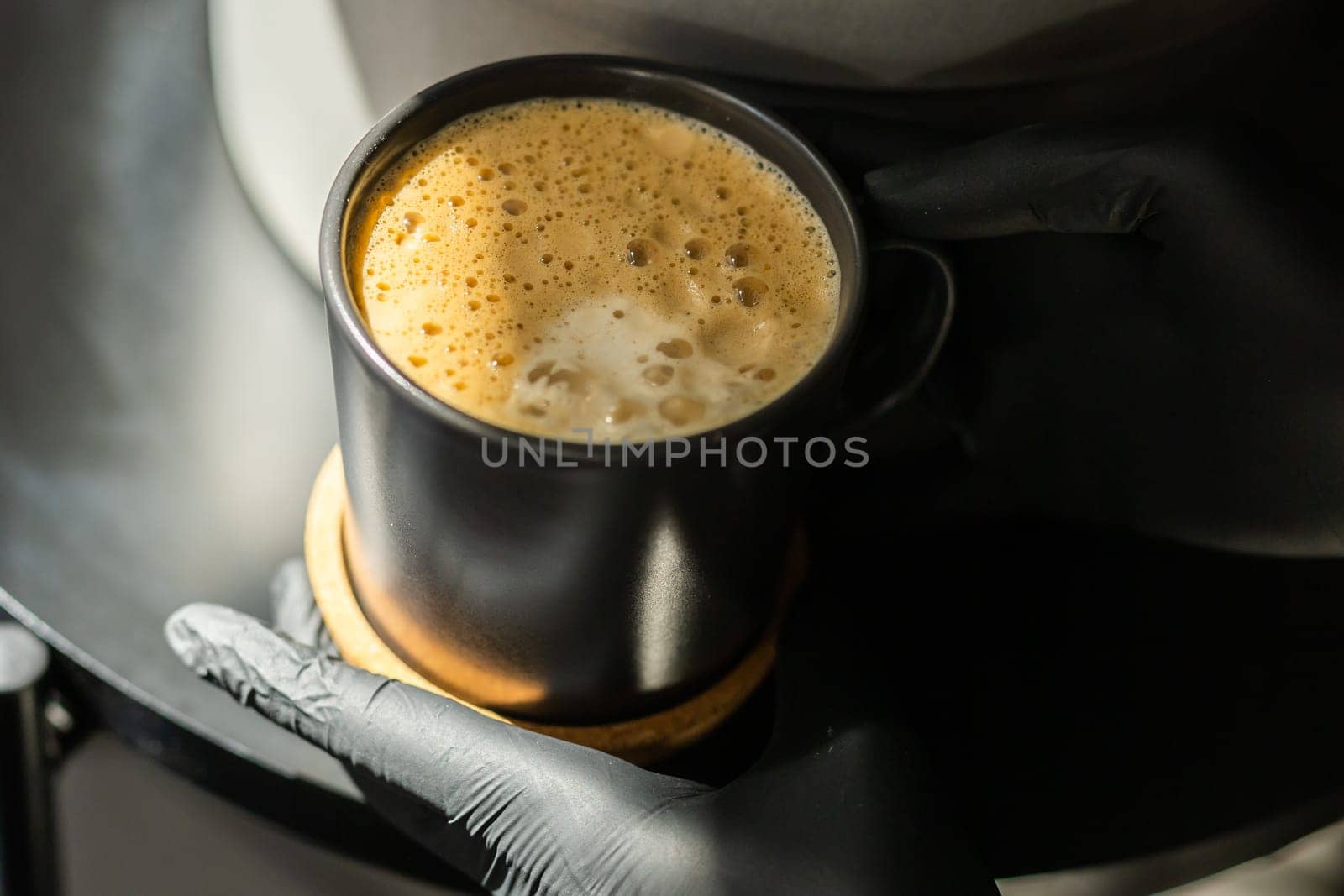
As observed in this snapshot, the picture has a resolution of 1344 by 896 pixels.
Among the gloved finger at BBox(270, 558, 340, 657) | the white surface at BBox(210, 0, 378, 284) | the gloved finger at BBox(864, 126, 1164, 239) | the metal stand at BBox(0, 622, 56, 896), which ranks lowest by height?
the metal stand at BBox(0, 622, 56, 896)

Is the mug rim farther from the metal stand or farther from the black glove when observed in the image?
the metal stand

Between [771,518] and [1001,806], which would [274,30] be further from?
[1001,806]

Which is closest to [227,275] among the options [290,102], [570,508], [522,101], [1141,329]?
[290,102]

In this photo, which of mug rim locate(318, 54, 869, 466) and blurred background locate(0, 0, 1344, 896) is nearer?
mug rim locate(318, 54, 869, 466)

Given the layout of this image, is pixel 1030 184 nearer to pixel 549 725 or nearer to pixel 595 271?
pixel 595 271

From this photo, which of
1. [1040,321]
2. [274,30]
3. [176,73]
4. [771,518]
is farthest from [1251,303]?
[176,73]

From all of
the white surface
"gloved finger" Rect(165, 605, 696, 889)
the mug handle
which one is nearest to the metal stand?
"gloved finger" Rect(165, 605, 696, 889)
